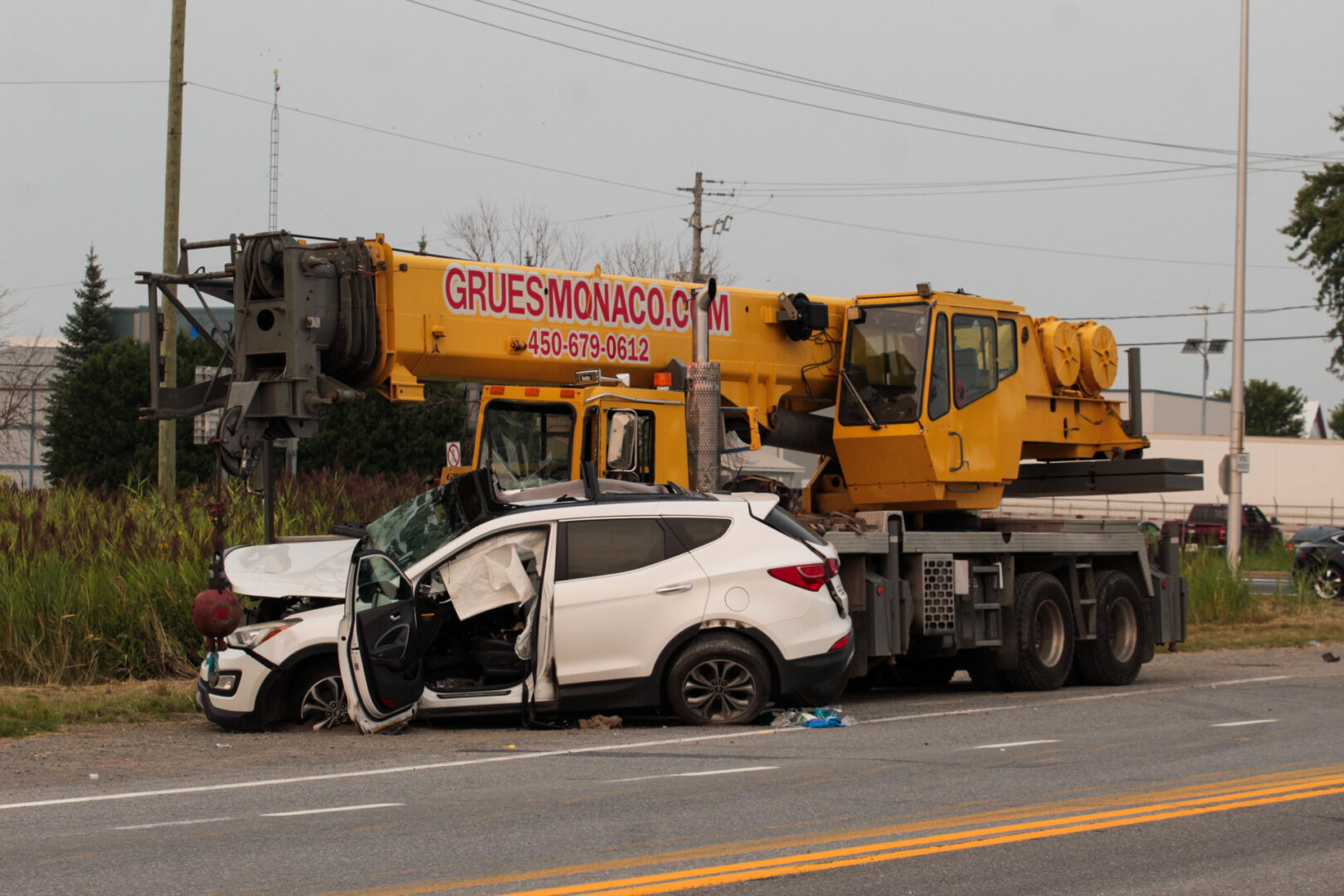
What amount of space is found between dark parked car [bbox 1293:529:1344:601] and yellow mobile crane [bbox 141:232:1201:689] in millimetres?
12306

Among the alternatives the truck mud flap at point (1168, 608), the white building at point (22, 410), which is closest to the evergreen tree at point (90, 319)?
the white building at point (22, 410)

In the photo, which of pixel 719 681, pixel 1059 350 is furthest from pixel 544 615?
pixel 1059 350

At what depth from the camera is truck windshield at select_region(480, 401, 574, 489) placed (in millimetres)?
12211

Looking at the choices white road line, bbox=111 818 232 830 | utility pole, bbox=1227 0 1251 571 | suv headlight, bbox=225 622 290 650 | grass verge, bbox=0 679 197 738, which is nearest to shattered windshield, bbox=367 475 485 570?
suv headlight, bbox=225 622 290 650

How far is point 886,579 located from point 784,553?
202cm

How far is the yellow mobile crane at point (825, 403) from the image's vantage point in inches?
437

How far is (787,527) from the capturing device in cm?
1170

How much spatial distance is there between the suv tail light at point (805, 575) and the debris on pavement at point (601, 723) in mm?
1585

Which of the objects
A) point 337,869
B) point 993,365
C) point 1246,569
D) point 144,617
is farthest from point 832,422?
point 1246,569

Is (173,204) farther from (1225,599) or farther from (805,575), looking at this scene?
(1225,599)

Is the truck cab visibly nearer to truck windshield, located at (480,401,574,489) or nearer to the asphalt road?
truck windshield, located at (480,401,574,489)

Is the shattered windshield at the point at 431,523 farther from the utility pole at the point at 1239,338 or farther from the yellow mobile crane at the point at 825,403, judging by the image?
the utility pole at the point at 1239,338

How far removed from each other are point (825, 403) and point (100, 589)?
7.14 meters

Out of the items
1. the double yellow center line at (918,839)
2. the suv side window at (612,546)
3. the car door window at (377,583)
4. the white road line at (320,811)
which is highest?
the suv side window at (612,546)
